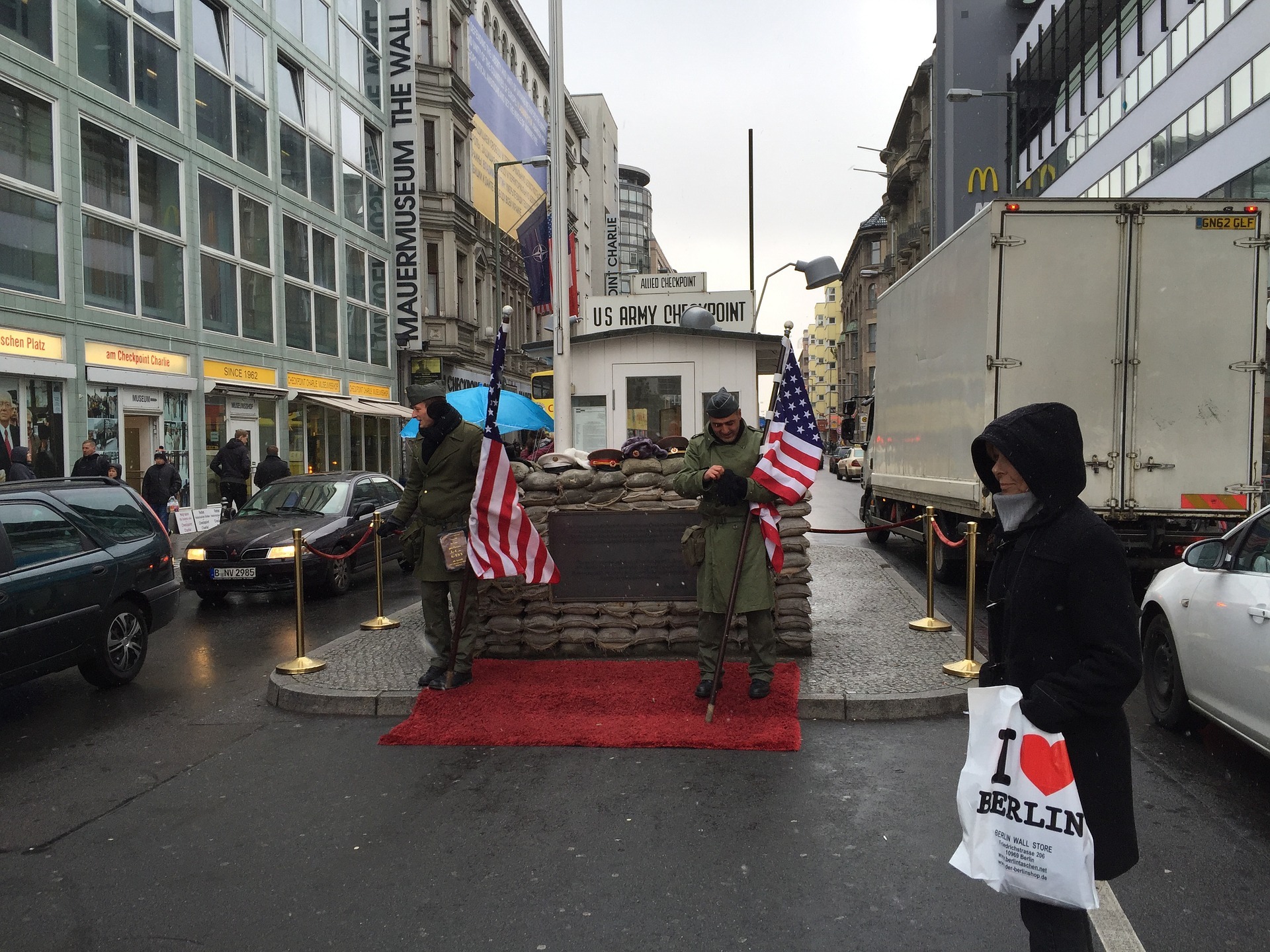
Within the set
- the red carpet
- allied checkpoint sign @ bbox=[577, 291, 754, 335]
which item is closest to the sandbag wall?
the red carpet

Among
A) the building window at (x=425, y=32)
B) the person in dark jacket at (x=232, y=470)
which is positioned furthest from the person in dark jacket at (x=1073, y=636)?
the building window at (x=425, y=32)

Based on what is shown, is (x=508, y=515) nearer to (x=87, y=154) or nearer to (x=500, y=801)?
(x=500, y=801)

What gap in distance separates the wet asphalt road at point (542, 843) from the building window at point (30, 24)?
14.1 meters

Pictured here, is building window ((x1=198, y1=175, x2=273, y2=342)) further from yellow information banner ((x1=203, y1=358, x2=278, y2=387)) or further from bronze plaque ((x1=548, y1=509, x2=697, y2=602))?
bronze plaque ((x1=548, y1=509, x2=697, y2=602))

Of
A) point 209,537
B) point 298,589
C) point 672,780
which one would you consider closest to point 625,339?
point 209,537

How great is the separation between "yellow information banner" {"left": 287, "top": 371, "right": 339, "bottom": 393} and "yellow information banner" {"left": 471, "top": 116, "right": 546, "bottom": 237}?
12083mm

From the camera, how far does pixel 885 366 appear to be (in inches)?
531

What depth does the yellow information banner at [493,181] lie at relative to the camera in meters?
36.0

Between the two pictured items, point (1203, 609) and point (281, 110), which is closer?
point (1203, 609)

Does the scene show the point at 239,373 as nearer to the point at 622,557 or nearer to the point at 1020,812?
the point at 622,557

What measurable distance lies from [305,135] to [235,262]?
5.35 m

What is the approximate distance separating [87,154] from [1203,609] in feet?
61.5

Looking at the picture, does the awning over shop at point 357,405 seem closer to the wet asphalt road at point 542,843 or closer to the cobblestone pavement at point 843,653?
the cobblestone pavement at point 843,653

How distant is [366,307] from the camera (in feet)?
95.5
